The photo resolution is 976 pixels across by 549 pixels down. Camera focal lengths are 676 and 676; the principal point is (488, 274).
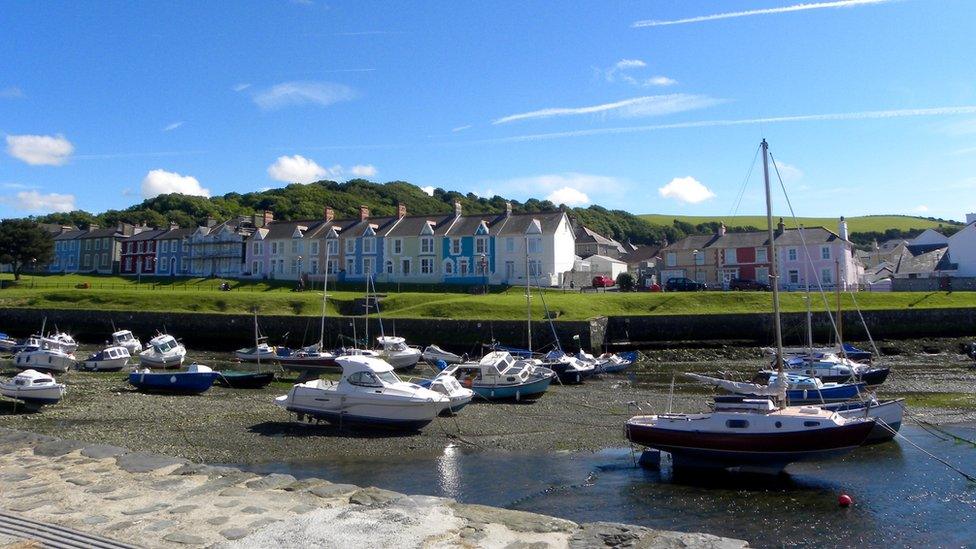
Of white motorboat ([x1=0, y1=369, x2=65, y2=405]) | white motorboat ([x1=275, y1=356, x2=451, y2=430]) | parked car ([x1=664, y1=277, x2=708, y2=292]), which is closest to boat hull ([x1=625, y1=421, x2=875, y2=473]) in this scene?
white motorboat ([x1=275, y1=356, x2=451, y2=430])

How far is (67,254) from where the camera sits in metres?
110

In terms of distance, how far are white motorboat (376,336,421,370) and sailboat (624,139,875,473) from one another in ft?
78.2

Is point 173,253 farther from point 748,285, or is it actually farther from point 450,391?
point 450,391

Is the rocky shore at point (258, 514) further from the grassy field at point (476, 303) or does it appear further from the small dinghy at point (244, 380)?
the grassy field at point (476, 303)

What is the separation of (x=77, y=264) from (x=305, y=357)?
8770 centimetres

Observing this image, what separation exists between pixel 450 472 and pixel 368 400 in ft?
19.0

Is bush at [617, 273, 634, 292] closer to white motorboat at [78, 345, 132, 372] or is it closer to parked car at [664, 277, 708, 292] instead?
parked car at [664, 277, 708, 292]

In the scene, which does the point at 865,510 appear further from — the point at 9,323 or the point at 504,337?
the point at 9,323

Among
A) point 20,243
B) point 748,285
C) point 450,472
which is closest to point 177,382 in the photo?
point 450,472

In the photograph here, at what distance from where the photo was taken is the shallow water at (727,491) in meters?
14.6

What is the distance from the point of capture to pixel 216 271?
8962 centimetres

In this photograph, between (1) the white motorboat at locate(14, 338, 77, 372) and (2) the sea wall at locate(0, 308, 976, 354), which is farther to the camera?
(2) the sea wall at locate(0, 308, 976, 354)

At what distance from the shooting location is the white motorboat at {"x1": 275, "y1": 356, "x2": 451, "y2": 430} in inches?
902

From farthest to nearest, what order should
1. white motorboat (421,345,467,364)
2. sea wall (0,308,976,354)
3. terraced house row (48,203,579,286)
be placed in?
terraced house row (48,203,579,286) < sea wall (0,308,976,354) < white motorboat (421,345,467,364)
